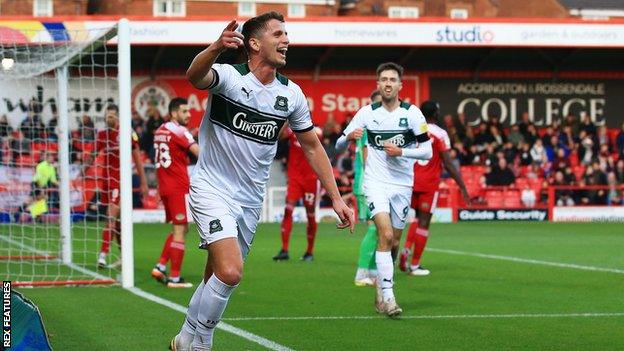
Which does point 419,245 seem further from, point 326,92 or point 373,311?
point 326,92

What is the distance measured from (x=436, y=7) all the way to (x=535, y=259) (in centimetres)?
4048

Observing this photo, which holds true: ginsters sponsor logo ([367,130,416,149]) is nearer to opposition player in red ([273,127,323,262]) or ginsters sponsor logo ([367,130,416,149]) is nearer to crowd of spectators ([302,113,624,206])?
opposition player in red ([273,127,323,262])

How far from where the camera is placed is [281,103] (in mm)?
7949

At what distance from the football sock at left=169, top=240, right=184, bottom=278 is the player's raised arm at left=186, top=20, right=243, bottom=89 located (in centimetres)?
647

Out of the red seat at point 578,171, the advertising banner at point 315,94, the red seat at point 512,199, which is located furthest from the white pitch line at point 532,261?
the advertising banner at point 315,94

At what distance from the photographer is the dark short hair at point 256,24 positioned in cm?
784

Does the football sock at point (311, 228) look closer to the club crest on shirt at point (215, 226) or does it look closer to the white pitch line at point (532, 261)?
the white pitch line at point (532, 261)

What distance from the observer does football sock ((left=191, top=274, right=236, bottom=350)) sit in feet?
25.2

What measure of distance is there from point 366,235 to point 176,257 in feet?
6.90

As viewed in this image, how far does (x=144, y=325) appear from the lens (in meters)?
10.2

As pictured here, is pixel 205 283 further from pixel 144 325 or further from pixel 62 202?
pixel 62 202

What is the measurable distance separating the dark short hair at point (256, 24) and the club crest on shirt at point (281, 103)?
36 centimetres

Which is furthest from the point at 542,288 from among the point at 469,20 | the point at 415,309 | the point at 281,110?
the point at 469,20

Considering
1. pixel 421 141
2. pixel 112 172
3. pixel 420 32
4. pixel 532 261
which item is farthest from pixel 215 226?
pixel 420 32
